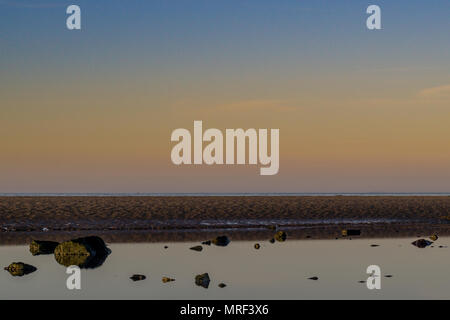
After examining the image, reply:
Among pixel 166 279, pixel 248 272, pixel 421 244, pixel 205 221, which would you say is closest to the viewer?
pixel 166 279

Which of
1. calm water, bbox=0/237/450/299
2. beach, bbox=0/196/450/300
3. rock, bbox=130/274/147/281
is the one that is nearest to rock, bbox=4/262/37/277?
beach, bbox=0/196/450/300

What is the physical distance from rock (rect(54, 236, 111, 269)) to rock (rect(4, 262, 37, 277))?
7.03 ft

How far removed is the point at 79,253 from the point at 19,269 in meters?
4.43

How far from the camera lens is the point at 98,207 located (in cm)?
7500

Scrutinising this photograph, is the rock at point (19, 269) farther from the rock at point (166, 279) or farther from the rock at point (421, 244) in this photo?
the rock at point (421, 244)

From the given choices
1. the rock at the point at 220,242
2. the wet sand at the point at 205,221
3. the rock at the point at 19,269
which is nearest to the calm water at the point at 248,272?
the rock at the point at 19,269

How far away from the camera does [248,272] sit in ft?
96.8

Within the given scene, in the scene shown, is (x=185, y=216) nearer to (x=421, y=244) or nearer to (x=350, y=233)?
(x=350, y=233)

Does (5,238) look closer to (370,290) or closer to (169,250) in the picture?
(169,250)

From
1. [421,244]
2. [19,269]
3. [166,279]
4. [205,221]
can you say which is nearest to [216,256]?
[166,279]

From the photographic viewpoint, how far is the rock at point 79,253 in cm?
3253

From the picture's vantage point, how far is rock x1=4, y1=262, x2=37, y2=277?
96.6 ft

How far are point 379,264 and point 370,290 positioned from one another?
7.61 m

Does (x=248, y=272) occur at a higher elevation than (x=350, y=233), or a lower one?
higher
